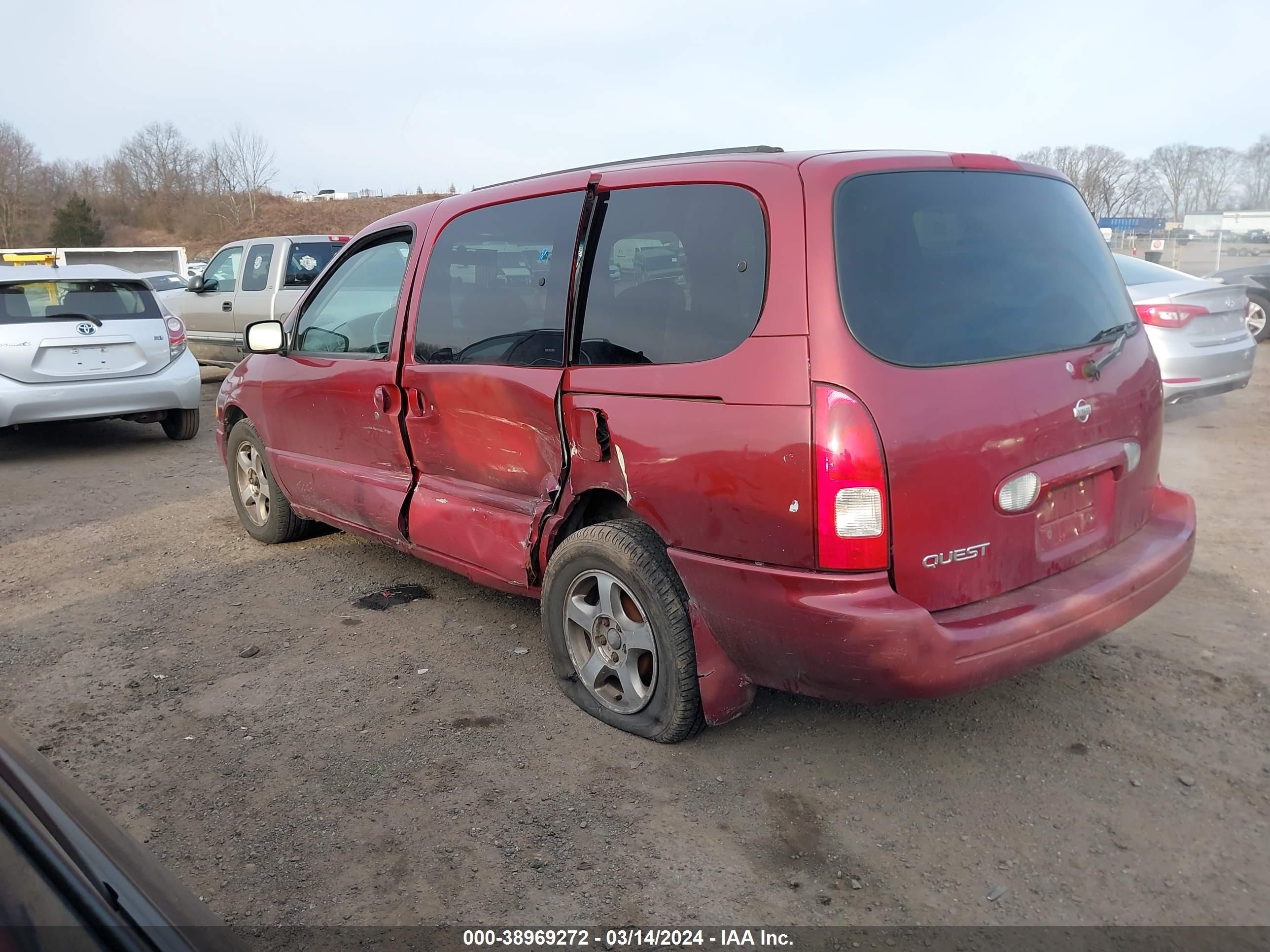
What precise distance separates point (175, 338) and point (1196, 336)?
855 centimetres

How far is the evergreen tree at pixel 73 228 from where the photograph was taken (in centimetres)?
5803

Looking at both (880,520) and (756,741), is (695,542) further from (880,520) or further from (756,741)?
(756,741)

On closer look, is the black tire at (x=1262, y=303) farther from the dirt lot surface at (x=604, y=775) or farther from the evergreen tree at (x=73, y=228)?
the evergreen tree at (x=73, y=228)

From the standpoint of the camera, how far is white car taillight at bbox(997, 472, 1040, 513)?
286 centimetres

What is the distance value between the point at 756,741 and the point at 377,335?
2.47m

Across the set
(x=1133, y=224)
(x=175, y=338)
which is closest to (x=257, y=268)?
(x=175, y=338)

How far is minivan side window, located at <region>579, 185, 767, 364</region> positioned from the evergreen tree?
6346 centimetres

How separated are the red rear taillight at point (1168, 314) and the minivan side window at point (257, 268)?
9060 mm

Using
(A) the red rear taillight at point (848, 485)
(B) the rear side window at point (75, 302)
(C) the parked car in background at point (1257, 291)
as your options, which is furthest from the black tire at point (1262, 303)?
(B) the rear side window at point (75, 302)

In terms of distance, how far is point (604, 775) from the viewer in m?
3.19

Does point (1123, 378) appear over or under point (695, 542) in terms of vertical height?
over

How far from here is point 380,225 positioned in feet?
15.3

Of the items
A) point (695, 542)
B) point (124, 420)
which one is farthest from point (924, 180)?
point (124, 420)

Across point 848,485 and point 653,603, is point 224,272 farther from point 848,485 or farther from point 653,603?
point 848,485
